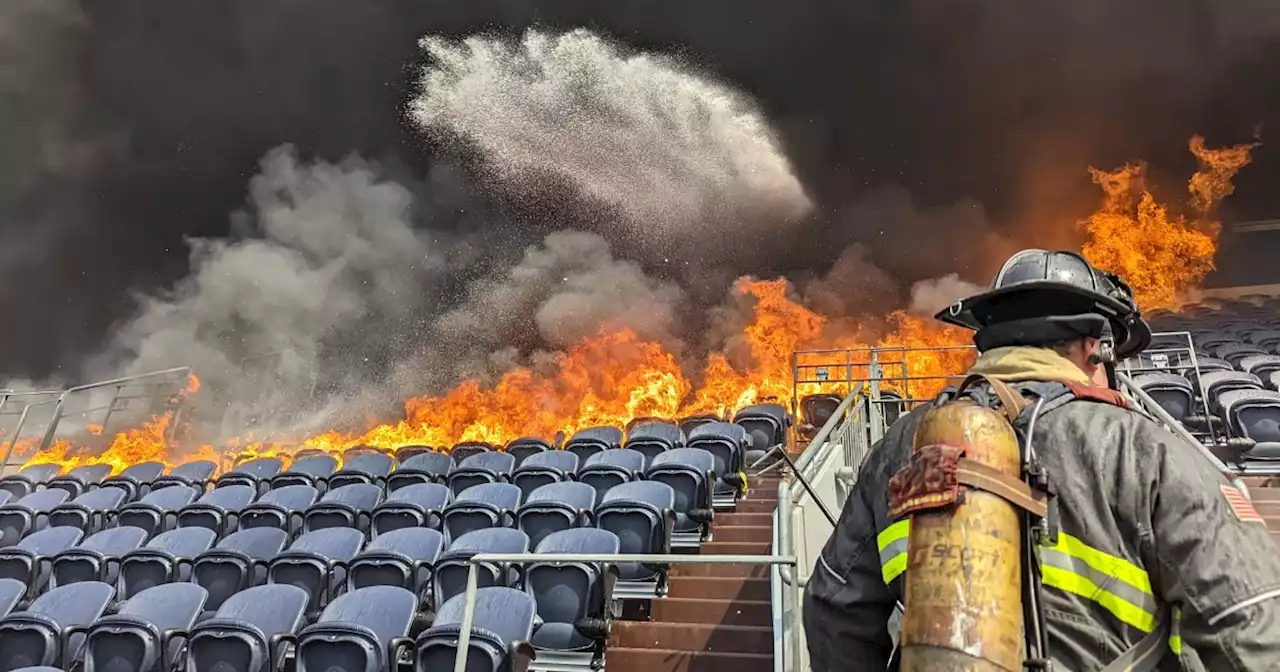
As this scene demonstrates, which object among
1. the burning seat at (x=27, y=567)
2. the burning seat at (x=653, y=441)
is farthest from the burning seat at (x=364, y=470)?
the burning seat at (x=653, y=441)

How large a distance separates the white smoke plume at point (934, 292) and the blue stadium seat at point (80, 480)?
59.6ft

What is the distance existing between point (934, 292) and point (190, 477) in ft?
57.3

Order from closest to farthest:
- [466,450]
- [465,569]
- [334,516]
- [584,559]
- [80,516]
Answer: [584,559] → [465,569] → [334,516] → [80,516] → [466,450]

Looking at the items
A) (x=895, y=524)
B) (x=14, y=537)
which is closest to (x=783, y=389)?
(x=14, y=537)

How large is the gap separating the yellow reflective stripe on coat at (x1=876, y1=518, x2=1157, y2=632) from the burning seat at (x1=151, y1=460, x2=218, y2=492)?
10.9 meters

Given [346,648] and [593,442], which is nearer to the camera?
[346,648]

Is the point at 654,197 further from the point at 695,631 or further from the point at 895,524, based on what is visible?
the point at 895,524

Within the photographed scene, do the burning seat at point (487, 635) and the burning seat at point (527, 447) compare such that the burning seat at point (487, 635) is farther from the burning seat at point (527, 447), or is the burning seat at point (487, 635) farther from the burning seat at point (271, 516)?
the burning seat at point (527, 447)

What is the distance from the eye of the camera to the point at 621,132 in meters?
18.9

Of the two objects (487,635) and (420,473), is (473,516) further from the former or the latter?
(487,635)

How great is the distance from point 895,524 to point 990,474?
0.30m

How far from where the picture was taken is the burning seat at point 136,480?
9.72m

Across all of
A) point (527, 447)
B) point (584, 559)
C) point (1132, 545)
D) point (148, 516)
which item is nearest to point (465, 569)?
point (584, 559)

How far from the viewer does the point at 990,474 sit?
121cm
